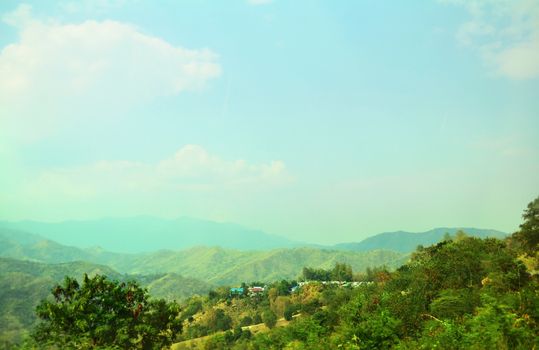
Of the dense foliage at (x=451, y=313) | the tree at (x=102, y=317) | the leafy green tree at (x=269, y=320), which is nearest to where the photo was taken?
the dense foliage at (x=451, y=313)

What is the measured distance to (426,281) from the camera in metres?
52.1

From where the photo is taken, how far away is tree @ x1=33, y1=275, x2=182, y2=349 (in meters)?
27.1

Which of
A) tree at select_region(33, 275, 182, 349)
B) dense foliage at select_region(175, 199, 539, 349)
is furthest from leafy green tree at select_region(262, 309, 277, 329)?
tree at select_region(33, 275, 182, 349)

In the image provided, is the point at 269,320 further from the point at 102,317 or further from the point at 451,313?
the point at 102,317

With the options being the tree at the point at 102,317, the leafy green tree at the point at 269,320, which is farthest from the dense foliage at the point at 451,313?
the tree at the point at 102,317

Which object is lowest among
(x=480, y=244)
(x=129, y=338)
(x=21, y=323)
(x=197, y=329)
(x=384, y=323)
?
(x=21, y=323)

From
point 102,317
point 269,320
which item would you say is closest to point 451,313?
point 102,317

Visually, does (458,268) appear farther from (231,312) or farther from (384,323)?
(231,312)

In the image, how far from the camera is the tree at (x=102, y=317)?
2706 centimetres

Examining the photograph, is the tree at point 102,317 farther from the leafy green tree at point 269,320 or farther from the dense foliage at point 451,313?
the leafy green tree at point 269,320

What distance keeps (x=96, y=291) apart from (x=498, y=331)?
25.5m

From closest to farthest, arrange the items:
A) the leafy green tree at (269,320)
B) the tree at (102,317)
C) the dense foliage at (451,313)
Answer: the dense foliage at (451,313)
the tree at (102,317)
the leafy green tree at (269,320)

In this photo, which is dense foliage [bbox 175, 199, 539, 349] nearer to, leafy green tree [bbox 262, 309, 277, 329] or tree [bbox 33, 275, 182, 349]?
leafy green tree [bbox 262, 309, 277, 329]

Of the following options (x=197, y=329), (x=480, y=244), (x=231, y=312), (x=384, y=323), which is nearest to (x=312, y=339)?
(x=384, y=323)
